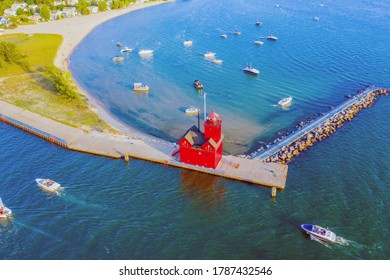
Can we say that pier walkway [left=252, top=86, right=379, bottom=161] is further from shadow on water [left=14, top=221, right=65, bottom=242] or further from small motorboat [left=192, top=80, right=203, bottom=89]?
shadow on water [left=14, top=221, right=65, bottom=242]

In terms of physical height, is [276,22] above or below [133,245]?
above

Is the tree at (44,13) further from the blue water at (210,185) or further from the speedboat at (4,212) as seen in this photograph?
the speedboat at (4,212)

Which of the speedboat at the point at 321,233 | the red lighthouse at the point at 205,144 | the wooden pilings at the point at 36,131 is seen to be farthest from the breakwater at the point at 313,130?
the wooden pilings at the point at 36,131

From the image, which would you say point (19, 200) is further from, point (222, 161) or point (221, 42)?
point (221, 42)

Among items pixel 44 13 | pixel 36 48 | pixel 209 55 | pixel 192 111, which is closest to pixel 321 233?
pixel 192 111

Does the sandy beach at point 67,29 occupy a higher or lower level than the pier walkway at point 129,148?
higher
